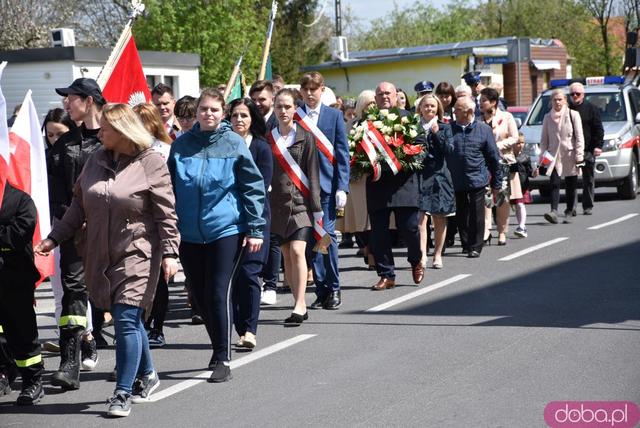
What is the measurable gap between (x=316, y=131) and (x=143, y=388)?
3.47 meters

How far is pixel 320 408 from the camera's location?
7.02 metres

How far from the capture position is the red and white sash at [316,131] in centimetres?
1014

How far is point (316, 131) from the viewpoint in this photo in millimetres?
10227

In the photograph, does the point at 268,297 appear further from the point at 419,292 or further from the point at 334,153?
the point at 334,153

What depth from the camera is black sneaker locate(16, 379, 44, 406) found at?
7.54 meters

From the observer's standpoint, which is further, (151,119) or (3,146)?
(151,119)

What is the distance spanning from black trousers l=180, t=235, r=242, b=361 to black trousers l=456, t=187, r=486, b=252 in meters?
6.21

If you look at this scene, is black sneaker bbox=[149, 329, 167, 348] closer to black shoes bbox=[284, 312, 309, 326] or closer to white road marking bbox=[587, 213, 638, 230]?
black shoes bbox=[284, 312, 309, 326]

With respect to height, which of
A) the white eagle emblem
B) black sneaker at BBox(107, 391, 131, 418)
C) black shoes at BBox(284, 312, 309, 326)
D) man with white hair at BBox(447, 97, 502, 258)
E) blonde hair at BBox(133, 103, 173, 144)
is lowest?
black shoes at BBox(284, 312, 309, 326)

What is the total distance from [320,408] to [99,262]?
160 centimetres

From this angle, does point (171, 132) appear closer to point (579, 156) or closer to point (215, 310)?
point (215, 310)

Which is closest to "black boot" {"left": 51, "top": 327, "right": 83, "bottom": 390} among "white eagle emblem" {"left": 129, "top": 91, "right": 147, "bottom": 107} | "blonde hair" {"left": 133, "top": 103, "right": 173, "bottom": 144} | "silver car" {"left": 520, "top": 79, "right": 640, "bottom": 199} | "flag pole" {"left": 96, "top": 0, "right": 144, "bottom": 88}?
"blonde hair" {"left": 133, "top": 103, "right": 173, "bottom": 144}

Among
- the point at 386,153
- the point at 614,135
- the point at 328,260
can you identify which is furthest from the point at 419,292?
the point at 614,135

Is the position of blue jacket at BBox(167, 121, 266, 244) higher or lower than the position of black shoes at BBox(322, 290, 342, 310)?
higher
